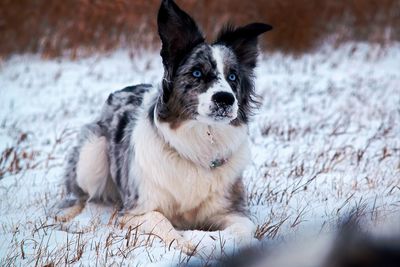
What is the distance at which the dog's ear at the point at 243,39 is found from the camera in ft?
14.2

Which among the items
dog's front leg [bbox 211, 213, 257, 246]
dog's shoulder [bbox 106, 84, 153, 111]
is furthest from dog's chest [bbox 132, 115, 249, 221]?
dog's shoulder [bbox 106, 84, 153, 111]

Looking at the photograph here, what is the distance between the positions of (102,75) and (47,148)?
15.2ft

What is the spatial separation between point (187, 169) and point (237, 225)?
0.64 m

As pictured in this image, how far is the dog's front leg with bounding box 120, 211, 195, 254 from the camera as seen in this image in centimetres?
342

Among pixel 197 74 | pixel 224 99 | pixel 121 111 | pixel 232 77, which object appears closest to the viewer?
pixel 224 99

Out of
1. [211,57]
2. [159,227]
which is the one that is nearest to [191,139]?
[211,57]

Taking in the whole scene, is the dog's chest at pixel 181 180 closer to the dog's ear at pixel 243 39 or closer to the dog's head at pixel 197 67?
the dog's head at pixel 197 67

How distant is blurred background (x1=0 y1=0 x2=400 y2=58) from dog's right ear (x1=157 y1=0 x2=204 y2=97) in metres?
8.90

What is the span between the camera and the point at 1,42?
42.4ft

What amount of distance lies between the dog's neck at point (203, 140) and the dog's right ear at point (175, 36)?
1.40 feet

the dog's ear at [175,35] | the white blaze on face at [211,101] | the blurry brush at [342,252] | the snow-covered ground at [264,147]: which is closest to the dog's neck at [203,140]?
the white blaze on face at [211,101]

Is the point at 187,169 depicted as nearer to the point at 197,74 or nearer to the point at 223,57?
the point at 197,74

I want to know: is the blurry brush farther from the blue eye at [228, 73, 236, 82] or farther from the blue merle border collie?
the blue eye at [228, 73, 236, 82]

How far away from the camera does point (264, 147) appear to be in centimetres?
681
